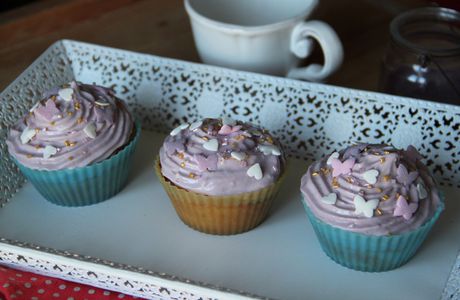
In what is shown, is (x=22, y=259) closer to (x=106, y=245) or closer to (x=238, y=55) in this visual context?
(x=106, y=245)

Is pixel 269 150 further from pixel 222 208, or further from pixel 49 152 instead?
pixel 49 152

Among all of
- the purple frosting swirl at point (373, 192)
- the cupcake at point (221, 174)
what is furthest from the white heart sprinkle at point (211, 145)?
the purple frosting swirl at point (373, 192)

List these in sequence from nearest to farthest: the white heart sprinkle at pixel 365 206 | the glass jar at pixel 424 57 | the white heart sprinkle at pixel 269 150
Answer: the white heart sprinkle at pixel 365 206 < the white heart sprinkle at pixel 269 150 < the glass jar at pixel 424 57

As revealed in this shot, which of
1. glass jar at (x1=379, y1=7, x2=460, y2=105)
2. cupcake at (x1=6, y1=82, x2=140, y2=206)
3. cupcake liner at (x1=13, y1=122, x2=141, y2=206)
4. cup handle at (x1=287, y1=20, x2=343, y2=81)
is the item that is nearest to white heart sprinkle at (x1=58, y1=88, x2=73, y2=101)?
cupcake at (x1=6, y1=82, x2=140, y2=206)

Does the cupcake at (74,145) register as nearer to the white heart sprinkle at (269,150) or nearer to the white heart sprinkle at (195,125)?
the white heart sprinkle at (195,125)

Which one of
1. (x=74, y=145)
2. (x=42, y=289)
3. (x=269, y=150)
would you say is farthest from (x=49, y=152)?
(x=269, y=150)

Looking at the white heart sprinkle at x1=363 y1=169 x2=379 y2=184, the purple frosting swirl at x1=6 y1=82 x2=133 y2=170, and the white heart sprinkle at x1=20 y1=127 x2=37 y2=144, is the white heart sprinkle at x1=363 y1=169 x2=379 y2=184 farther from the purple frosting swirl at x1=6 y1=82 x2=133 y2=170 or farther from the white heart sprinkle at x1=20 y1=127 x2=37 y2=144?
the white heart sprinkle at x1=20 y1=127 x2=37 y2=144
